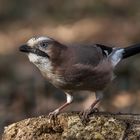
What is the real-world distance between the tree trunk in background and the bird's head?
556 millimetres

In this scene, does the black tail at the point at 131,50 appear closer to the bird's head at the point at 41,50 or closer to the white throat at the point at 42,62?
the bird's head at the point at 41,50

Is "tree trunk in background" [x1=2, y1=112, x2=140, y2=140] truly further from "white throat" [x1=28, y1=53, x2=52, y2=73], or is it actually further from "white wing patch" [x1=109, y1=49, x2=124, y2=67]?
"white wing patch" [x1=109, y1=49, x2=124, y2=67]

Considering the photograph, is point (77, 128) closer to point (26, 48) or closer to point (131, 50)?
point (26, 48)

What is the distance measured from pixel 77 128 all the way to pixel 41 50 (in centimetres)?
92

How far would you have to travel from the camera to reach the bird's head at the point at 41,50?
745 cm

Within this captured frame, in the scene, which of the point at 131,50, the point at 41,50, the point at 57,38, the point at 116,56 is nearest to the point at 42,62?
the point at 41,50

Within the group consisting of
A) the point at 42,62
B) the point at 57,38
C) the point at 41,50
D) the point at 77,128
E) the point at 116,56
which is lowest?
the point at 57,38

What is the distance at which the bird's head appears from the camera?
745cm

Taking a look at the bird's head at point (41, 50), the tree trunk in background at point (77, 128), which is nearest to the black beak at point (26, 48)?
the bird's head at point (41, 50)

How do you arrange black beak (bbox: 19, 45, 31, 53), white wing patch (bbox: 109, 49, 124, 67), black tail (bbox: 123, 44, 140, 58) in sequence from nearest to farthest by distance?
black beak (bbox: 19, 45, 31, 53)
white wing patch (bbox: 109, 49, 124, 67)
black tail (bbox: 123, 44, 140, 58)

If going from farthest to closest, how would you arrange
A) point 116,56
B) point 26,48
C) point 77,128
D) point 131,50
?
point 131,50
point 116,56
point 26,48
point 77,128

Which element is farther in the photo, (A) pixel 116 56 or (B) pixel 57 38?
(B) pixel 57 38

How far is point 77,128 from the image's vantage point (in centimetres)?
Answer: 693

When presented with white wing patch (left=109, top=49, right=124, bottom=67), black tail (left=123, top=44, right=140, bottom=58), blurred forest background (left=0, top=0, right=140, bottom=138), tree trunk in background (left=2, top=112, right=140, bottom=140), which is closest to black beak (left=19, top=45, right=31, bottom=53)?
tree trunk in background (left=2, top=112, right=140, bottom=140)
